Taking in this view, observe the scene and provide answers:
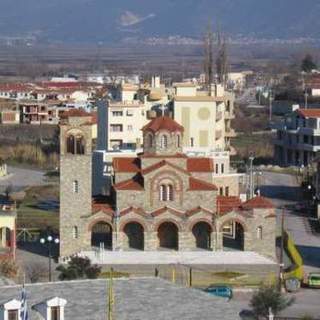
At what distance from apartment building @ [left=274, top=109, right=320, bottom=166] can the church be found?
51.7ft

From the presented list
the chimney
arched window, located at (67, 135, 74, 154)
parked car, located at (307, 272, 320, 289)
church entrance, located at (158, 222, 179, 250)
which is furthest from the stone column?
the chimney

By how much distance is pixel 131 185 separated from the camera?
94.2ft

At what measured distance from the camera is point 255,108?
72.2 m

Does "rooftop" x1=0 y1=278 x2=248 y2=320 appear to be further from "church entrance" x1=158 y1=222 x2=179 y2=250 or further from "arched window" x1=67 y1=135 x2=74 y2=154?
"arched window" x1=67 y1=135 x2=74 y2=154

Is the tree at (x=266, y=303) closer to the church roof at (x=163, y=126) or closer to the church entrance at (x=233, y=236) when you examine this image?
the church entrance at (x=233, y=236)

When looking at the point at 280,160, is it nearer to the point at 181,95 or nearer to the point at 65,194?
the point at 181,95

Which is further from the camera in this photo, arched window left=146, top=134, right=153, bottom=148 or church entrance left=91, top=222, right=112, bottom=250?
arched window left=146, top=134, right=153, bottom=148

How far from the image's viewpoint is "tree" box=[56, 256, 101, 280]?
2336 cm

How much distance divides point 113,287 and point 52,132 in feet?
148

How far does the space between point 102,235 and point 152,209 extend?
5.04 ft

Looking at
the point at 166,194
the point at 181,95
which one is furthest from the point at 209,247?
the point at 181,95

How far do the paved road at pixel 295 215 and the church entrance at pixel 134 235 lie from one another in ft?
9.58

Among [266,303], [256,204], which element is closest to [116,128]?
[256,204]

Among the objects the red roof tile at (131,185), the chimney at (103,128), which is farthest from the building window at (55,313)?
the chimney at (103,128)
